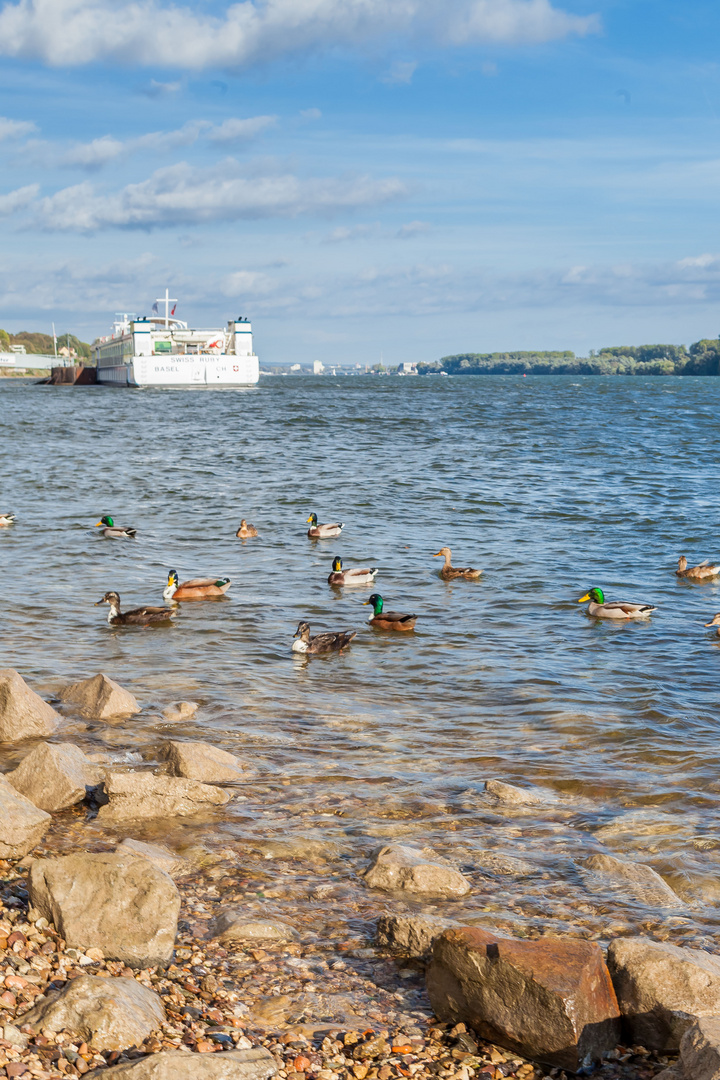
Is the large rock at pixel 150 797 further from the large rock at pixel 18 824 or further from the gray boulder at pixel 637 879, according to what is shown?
the gray boulder at pixel 637 879

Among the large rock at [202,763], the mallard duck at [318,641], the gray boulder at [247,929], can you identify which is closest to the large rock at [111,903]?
the gray boulder at [247,929]

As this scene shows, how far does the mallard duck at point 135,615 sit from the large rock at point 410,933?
848 centimetres

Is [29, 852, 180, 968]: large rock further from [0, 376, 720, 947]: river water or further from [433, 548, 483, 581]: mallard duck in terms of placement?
[433, 548, 483, 581]: mallard duck

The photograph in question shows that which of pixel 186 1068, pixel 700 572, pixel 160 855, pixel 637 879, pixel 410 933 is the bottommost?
pixel 637 879

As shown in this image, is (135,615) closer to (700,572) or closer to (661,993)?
(700,572)

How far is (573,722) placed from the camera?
928cm

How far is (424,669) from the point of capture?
11.2 metres

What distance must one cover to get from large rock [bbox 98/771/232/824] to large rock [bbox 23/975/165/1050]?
8.37ft

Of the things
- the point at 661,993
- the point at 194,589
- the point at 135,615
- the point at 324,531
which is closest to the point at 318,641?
the point at 135,615

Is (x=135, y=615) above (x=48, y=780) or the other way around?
above

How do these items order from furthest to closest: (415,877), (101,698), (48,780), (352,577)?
1. (352,577)
2. (101,698)
3. (48,780)
4. (415,877)

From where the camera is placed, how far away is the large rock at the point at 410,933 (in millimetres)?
5098

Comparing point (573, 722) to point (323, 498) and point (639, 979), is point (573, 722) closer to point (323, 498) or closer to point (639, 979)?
point (639, 979)

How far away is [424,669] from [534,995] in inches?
Result: 275
